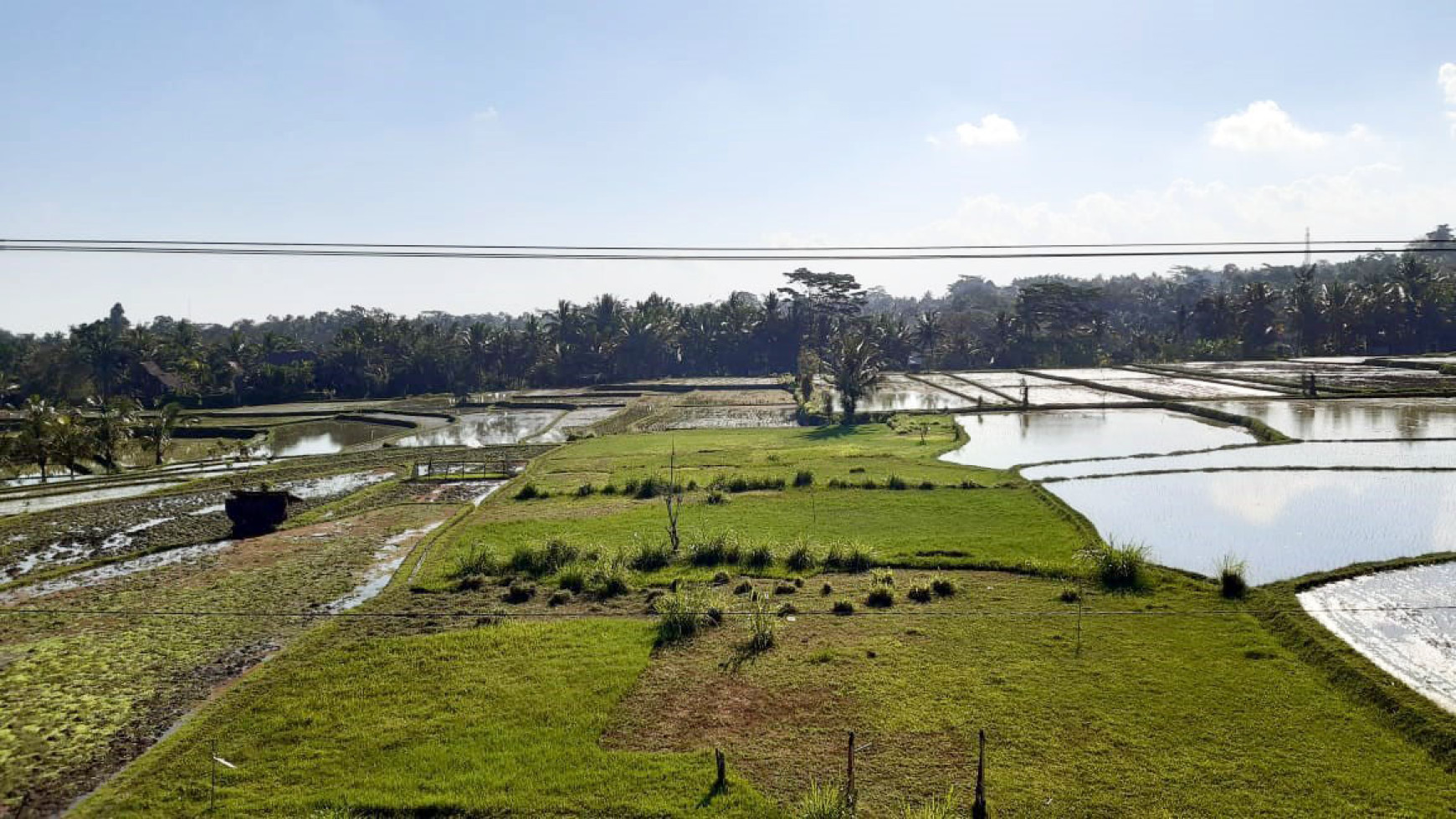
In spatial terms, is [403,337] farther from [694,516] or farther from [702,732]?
[702,732]

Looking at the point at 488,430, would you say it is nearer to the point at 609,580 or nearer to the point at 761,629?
the point at 609,580

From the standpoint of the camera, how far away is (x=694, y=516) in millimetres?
25078

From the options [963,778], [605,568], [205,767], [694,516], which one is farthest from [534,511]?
[963,778]

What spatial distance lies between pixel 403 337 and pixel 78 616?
2556 inches

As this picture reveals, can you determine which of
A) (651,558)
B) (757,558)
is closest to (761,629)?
(757,558)

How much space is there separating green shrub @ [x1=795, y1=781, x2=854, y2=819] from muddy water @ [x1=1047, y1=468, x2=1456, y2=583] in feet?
38.8

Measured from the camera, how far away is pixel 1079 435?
37.8 metres

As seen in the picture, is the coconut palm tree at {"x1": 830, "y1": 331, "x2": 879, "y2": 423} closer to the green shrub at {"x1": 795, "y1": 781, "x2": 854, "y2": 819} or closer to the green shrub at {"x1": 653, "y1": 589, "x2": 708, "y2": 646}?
the green shrub at {"x1": 653, "y1": 589, "x2": 708, "y2": 646}

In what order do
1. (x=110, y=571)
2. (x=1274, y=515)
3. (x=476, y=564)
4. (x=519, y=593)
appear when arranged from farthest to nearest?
1. (x=1274, y=515)
2. (x=110, y=571)
3. (x=476, y=564)
4. (x=519, y=593)

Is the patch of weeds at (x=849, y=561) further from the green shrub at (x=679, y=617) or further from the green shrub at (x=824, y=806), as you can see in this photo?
the green shrub at (x=824, y=806)

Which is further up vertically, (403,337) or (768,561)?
(403,337)

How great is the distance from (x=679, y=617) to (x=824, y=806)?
6673 millimetres

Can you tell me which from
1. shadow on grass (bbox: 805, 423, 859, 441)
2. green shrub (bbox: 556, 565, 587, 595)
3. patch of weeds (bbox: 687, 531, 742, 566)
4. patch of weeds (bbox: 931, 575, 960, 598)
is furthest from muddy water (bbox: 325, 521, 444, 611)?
shadow on grass (bbox: 805, 423, 859, 441)

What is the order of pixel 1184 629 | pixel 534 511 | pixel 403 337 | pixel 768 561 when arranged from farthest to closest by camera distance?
1. pixel 403 337
2. pixel 534 511
3. pixel 768 561
4. pixel 1184 629
